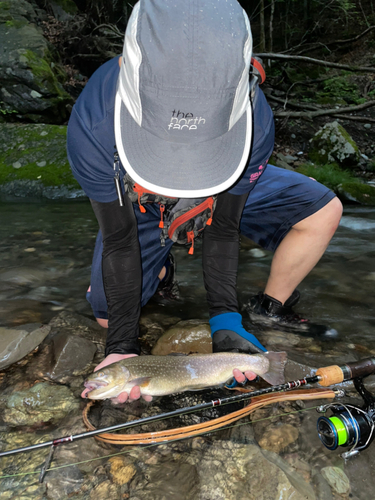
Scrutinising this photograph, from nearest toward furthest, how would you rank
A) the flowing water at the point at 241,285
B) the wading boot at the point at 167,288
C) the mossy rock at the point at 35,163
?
the flowing water at the point at 241,285 < the wading boot at the point at 167,288 < the mossy rock at the point at 35,163

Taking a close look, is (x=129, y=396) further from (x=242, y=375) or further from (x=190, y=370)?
(x=242, y=375)

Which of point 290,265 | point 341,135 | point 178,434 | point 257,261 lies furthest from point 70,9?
point 178,434

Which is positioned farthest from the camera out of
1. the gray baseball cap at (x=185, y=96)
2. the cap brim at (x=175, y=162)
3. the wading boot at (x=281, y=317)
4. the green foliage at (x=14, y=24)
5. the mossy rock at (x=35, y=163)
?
the green foliage at (x=14, y=24)

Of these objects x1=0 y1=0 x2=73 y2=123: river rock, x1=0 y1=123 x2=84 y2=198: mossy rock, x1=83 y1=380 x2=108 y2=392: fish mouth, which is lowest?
x1=0 y1=123 x2=84 y2=198: mossy rock

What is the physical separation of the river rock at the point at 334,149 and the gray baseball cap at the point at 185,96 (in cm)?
1066

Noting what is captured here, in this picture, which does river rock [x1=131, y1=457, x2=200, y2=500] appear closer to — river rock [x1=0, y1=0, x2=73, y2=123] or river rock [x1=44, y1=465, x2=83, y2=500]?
river rock [x1=44, y1=465, x2=83, y2=500]

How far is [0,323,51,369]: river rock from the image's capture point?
259cm

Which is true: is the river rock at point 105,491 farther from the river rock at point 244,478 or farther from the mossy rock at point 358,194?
the mossy rock at point 358,194

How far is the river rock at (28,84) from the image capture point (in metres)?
10.2

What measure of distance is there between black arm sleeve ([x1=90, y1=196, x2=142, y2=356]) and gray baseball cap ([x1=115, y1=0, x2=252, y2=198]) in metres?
0.87

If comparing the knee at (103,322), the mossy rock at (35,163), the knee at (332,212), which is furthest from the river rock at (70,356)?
the mossy rock at (35,163)

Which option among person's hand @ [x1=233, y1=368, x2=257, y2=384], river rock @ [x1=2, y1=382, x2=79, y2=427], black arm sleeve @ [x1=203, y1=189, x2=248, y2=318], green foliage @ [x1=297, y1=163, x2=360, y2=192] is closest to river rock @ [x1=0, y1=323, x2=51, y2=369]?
river rock @ [x1=2, y1=382, x2=79, y2=427]

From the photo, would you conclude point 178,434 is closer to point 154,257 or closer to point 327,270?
point 154,257

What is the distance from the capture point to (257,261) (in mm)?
4664
